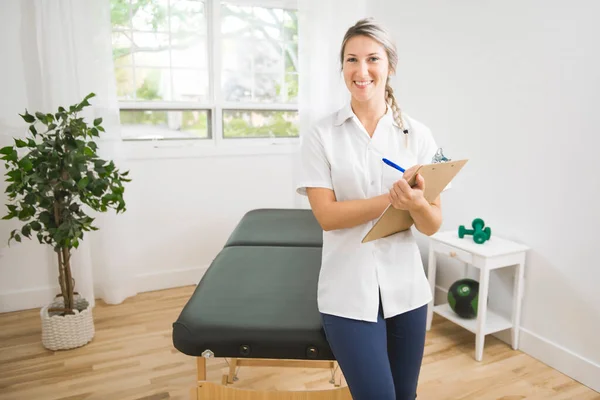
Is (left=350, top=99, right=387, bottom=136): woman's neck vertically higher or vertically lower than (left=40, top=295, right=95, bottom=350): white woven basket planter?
higher

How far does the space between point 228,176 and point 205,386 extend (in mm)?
2072

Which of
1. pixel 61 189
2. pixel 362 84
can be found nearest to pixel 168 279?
pixel 61 189

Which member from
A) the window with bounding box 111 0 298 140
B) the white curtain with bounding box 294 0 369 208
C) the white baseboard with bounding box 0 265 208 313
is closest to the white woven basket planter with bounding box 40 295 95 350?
the white baseboard with bounding box 0 265 208 313

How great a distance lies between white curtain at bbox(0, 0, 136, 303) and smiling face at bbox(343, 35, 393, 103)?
1.92 meters

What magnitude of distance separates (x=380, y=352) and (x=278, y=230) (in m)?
1.29

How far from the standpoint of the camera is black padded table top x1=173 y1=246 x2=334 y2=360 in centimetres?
147

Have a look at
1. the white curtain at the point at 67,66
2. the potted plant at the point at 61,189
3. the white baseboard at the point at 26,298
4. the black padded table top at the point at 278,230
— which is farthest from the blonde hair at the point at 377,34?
the white baseboard at the point at 26,298

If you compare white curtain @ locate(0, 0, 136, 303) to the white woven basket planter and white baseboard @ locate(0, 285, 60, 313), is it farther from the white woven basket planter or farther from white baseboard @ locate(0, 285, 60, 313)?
the white woven basket planter

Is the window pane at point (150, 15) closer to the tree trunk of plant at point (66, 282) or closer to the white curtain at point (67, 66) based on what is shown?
the white curtain at point (67, 66)

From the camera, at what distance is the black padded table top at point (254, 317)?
1475mm

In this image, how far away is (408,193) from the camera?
1.14 meters

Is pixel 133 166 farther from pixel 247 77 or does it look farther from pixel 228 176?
pixel 247 77

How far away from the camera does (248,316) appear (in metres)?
1.55

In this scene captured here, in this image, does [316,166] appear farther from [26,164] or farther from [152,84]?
[152,84]
